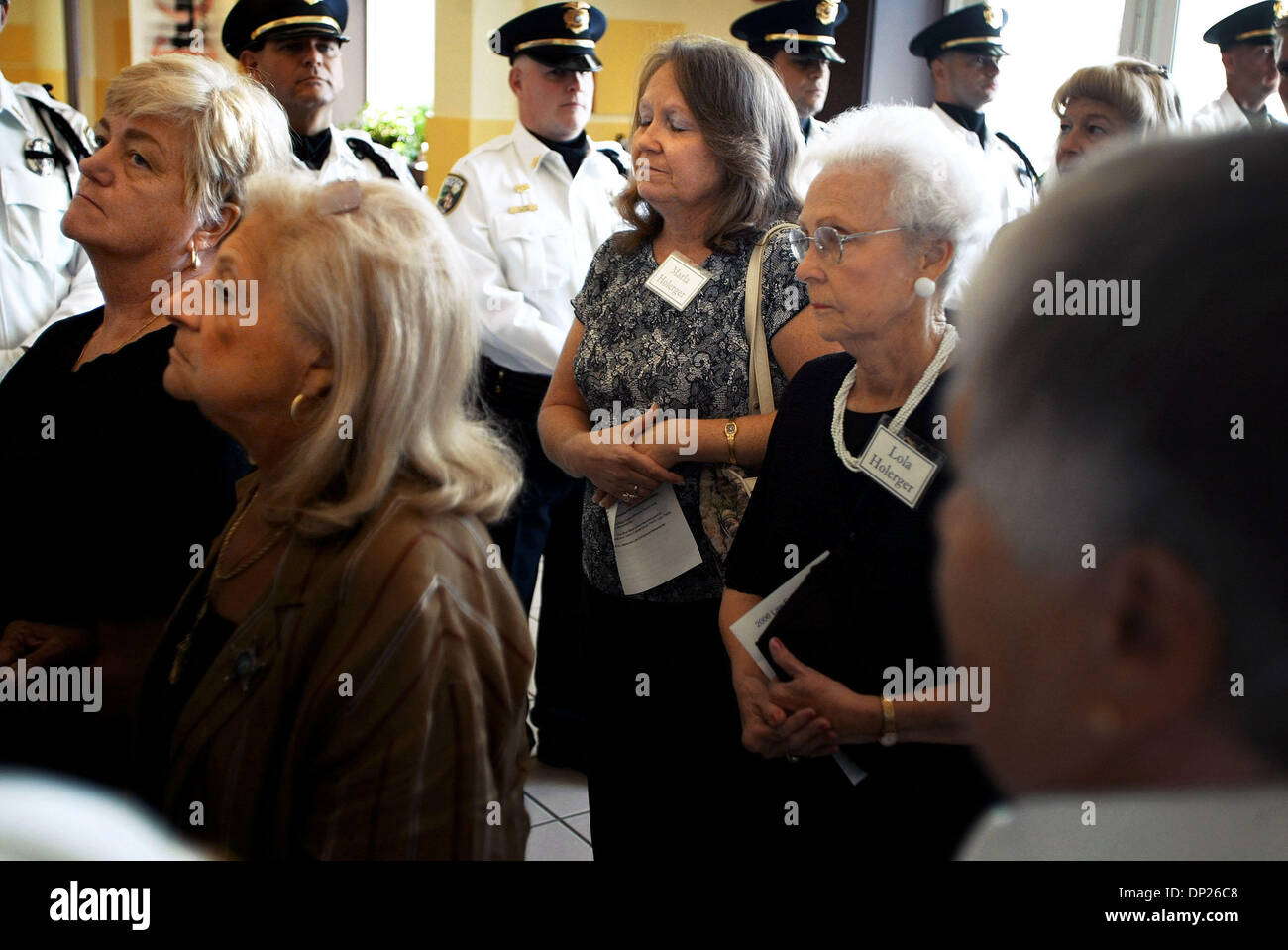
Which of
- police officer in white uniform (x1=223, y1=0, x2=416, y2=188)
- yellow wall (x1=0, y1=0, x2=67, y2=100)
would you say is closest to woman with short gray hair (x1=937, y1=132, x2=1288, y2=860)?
police officer in white uniform (x1=223, y1=0, x2=416, y2=188)

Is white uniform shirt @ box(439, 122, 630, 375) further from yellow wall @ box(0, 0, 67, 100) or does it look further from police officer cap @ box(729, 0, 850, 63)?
yellow wall @ box(0, 0, 67, 100)

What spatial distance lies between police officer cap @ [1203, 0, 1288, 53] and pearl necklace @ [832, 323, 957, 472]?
72.0 inches

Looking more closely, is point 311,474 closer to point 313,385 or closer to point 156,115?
point 313,385

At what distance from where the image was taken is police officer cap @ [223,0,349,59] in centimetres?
278

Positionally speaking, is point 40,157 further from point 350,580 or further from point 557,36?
point 350,580

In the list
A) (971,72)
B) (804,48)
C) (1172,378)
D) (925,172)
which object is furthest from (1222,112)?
(1172,378)

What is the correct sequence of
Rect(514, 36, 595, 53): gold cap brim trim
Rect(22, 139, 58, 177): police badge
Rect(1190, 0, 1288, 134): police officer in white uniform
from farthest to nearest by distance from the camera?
Rect(514, 36, 595, 53): gold cap brim trim → Rect(1190, 0, 1288, 134): police officer in white uniform → Rect(22, 139, 58, 177): police badge

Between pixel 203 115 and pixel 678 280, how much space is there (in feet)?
2.60

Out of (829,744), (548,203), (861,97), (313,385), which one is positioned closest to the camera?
(313,385)

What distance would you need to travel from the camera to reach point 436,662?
1016 mm

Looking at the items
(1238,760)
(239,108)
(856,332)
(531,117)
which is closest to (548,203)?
(531,117)

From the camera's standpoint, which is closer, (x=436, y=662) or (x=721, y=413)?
(x=436, y=662)

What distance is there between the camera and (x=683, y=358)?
69.0 inches
